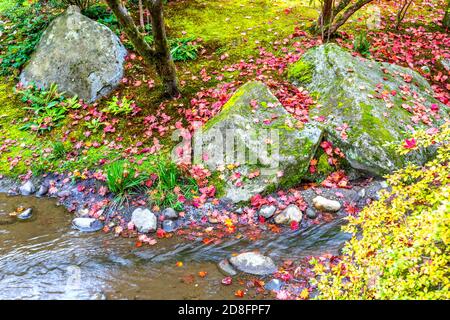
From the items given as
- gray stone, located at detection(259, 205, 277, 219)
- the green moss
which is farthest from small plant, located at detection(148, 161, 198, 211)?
the green moss

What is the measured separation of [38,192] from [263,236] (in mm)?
3893

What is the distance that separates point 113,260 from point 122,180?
1371 millimetres

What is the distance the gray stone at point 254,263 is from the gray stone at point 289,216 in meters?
0.75

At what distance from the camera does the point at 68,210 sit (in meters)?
5.46

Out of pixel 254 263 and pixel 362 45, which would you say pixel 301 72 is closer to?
pixel 362 45

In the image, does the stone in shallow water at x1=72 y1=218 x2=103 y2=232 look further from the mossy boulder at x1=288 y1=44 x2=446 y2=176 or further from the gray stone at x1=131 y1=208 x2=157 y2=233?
the mossy boulder at x1=288 y1=44 x2=446 y2=176

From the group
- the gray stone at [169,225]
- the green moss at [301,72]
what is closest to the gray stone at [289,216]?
the gray stone at [169,225]

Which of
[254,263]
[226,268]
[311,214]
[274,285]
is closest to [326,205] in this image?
[311,214]

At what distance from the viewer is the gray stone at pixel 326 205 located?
505cm

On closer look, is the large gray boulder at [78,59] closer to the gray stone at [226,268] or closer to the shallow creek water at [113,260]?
the shallow creek water at [113,260]

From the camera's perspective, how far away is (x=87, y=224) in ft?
16.8
